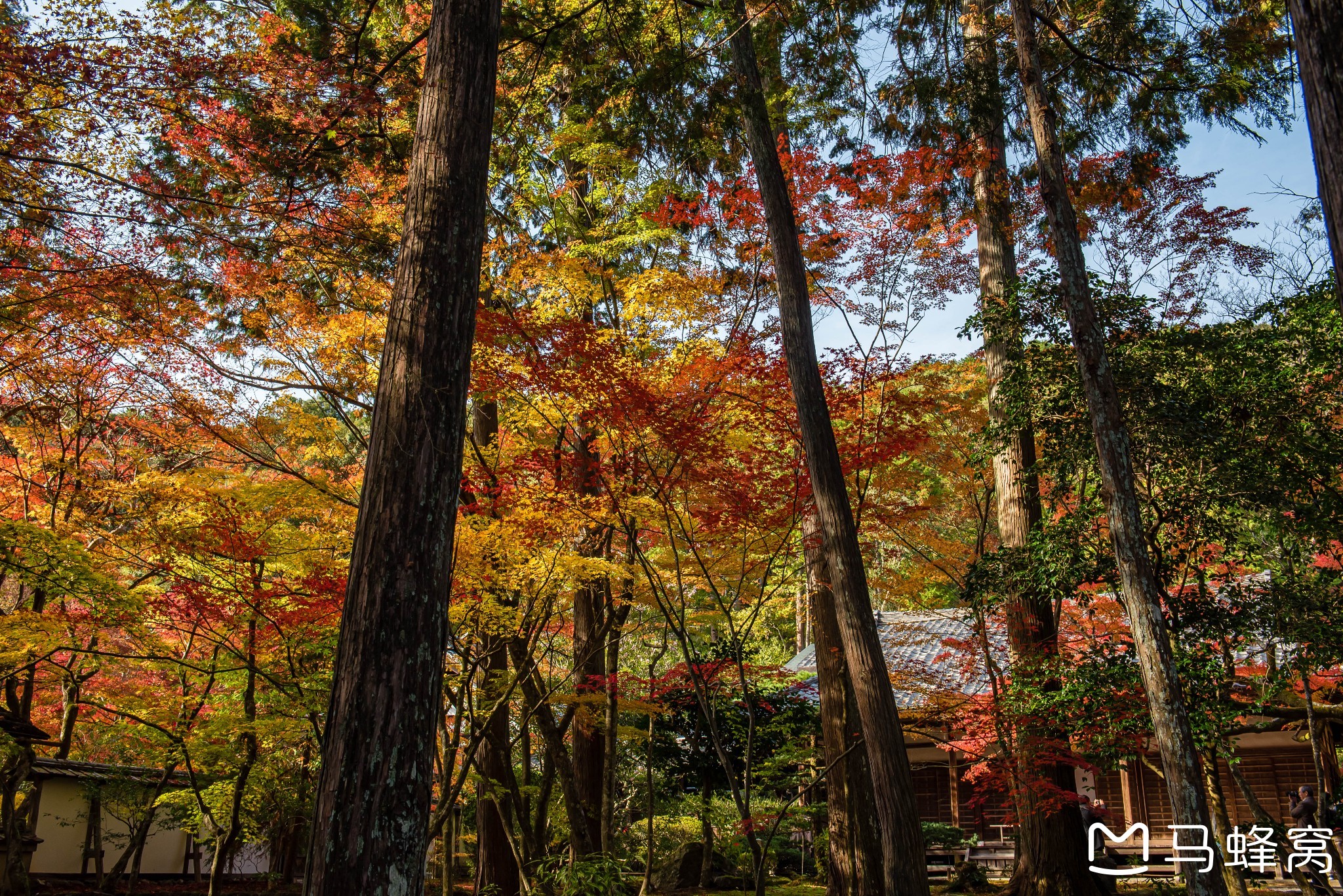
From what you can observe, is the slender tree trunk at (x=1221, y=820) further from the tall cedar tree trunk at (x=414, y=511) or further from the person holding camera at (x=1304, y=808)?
the tall cedar tree trunk at (x=414, y=511)

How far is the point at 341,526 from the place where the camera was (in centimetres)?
1023

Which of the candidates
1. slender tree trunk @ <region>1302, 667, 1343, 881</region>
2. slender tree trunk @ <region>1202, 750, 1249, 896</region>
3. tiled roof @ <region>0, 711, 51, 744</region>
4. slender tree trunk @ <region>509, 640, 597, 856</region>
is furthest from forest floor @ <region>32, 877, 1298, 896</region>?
slender tree trunk @ <region>509, 640, 597, 856</region>

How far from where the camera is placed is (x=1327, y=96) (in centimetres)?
253

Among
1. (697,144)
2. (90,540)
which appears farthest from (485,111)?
(90,540)

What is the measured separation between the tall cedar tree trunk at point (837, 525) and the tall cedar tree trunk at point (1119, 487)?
1772mm

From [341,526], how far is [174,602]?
202 centimetres

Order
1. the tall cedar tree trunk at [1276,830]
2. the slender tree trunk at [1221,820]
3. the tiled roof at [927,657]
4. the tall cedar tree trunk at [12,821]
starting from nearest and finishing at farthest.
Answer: the tall cedar tree trunk at [1276,830] → the slender tree trunk at [1221,820] → the tall cedar tree trunk at [12,821] → the tiled roof at [927,657]

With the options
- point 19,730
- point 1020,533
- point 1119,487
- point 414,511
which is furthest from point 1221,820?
point 19,730

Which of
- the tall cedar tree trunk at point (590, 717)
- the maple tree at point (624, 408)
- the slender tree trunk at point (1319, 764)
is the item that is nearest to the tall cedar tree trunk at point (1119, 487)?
the maple tree at point (624, 408)

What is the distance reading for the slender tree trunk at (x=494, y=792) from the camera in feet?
28.8

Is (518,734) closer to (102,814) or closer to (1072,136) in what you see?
Answer: (1072,136)

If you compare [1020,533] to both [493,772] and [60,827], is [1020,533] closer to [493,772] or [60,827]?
[493,772]

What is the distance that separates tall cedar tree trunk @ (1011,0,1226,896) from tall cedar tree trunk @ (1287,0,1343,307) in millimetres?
3822

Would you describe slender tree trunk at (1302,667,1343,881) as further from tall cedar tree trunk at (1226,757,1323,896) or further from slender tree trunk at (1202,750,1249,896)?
slender tree trunk at (1202,750,1249,896)
